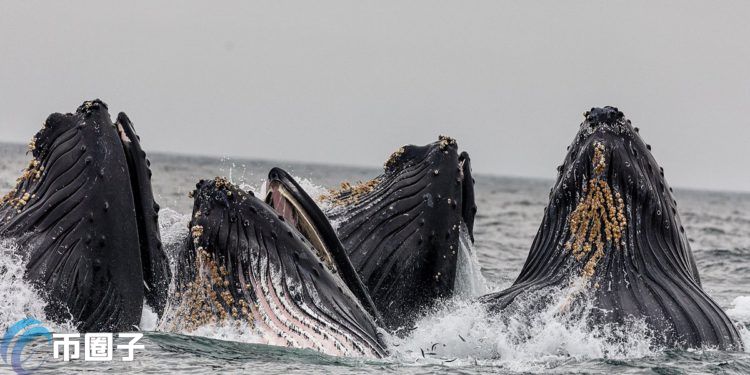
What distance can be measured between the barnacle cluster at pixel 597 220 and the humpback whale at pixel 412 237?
4.31 ft

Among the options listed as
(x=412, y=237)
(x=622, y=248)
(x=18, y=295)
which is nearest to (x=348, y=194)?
→ (x=412, y=237)

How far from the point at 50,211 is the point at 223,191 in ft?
4.42

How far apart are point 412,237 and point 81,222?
3128 millimetres

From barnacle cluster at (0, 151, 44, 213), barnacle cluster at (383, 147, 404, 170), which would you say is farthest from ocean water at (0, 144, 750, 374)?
barnacle cluster at (383, 147, 404, 170)

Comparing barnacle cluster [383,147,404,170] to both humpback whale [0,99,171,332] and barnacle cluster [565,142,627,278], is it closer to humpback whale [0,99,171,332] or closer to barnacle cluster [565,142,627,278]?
barnacle cluster [565,142,627,278]

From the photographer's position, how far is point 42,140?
8883mm

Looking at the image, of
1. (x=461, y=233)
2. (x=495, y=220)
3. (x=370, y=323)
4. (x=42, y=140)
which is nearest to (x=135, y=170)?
(x=42, y=140)

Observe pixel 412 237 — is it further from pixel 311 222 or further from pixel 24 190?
pixel 24 190

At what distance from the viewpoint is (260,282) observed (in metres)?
8.10

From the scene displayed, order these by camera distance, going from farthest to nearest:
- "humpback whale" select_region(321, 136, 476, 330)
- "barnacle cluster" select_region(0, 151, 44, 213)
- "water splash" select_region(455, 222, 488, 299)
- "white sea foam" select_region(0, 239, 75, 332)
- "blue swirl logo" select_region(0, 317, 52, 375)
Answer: "water splash" select_region(455, 222, 488, 299) < "humpback whale" select_region(321, 136, 476, 330) < "barnacle cluster" select_region(0, 151, 44, 213) < "white sea foam" select_region(0, 239, 75, 332) < "blue swirl logo" select_region(0, 317, 52, 375)

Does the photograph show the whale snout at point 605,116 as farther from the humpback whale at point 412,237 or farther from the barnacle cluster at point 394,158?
the barnacle cluster at point 394,158

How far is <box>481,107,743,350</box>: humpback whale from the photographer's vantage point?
901 cm

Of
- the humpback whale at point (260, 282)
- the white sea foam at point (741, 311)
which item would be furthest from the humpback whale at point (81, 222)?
the white sea foam at point (741, 311)

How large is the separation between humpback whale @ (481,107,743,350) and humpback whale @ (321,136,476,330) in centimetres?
82
